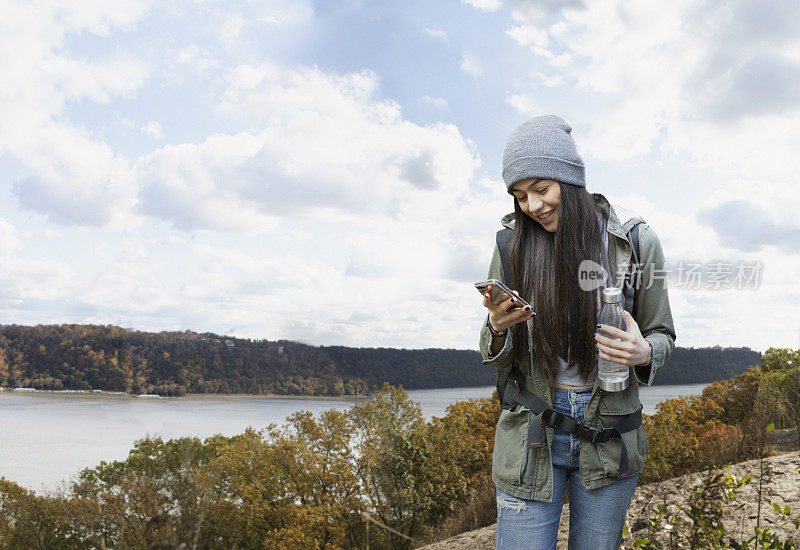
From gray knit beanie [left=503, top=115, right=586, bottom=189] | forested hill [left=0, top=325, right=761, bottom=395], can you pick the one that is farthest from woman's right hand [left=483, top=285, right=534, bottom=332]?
forested hill [left=0, top=325, right=761, bottom=395]

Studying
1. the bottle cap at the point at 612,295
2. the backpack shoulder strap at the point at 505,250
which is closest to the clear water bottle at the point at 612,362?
the bottle cap at the point at 612,295

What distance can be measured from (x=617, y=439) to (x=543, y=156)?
103 centimetres

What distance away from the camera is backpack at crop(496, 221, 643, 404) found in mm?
2127

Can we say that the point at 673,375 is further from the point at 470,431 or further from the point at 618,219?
the point at 618,219

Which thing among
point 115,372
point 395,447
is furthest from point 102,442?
point 395,447

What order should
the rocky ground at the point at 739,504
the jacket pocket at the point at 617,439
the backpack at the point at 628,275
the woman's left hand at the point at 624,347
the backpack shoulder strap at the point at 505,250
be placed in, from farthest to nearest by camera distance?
the rocky ground at the point at 739,504 → the backpack shoulder strap at the point at 505,250 → the backpack at the point at 628,275 → the jacket pocket at the point at 617,439 → the woman's left hand at the point at 624,347

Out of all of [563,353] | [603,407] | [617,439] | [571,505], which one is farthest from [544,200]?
Answer: [571,505]

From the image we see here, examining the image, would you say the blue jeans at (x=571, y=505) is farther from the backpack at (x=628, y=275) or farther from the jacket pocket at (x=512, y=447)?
the backpack at (x=628, y=275)

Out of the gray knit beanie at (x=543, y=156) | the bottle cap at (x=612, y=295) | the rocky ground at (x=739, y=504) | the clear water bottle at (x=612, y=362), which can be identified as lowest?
the rocky ground at (x=739, y=504)

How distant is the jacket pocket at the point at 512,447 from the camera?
2.07 m

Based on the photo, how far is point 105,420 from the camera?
62406 millimetres

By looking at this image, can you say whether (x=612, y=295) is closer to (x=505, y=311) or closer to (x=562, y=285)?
(x=562, y=285)

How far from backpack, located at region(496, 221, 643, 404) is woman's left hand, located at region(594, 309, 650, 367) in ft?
0.70

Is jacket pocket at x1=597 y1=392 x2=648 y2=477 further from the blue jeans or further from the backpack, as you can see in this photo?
the backpack
